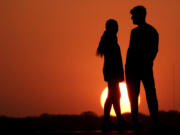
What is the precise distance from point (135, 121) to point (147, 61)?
55.0 inches

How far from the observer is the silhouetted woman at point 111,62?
12.0 meters

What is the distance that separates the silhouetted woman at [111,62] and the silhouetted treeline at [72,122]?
799 mm

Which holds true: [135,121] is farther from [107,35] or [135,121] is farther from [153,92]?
[107,35]

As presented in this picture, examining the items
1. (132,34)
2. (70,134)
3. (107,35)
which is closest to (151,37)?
(132,34)

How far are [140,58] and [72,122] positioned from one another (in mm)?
2958

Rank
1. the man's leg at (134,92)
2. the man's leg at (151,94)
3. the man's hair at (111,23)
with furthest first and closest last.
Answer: the man's hair at (111,23), the man's leg at (134,92), the man's leg at (151,94)

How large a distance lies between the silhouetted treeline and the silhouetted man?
34.4 inches

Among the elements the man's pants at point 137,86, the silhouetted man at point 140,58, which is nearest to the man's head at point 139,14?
the silhouetted man at point 140,58

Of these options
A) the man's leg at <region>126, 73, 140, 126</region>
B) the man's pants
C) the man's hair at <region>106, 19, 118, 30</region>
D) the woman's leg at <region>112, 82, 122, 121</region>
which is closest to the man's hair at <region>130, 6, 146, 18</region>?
the man's hair at <region>106, 19, 118, 30</region>

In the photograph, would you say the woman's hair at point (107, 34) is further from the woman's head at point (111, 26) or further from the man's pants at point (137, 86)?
the man's pants at point (137, 86)

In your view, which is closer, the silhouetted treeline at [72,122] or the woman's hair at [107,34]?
the silhouetted treeline at [72,122]

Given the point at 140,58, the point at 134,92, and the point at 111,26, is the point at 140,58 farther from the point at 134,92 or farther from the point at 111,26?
the point at 111,26

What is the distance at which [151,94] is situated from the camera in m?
11.2

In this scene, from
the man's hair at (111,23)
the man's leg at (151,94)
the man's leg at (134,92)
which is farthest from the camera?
the man's hair at (111,23)
